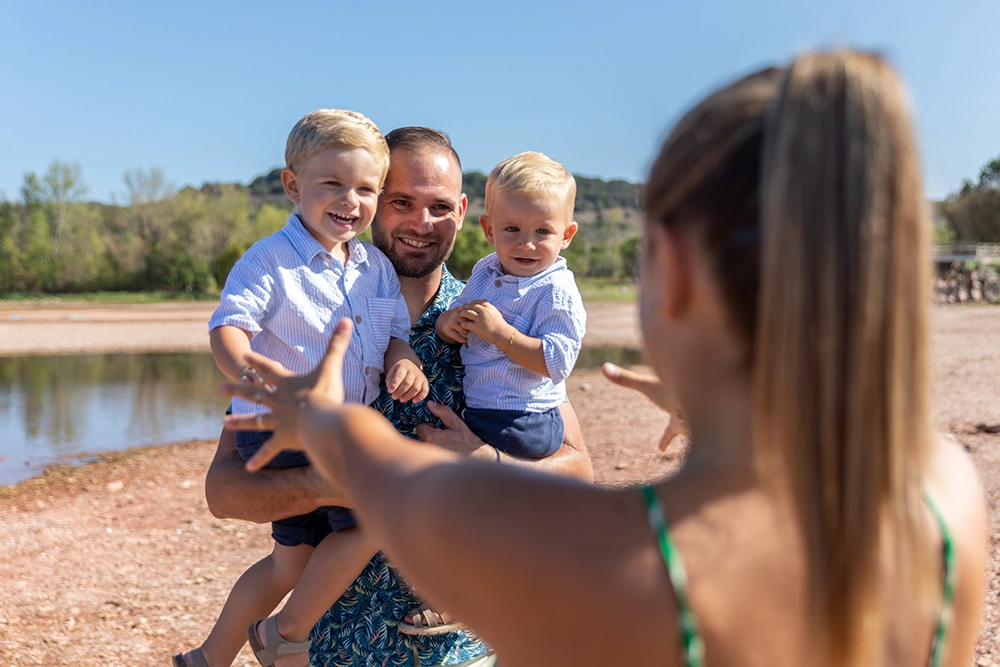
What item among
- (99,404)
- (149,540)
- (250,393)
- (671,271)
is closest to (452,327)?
(250,393)

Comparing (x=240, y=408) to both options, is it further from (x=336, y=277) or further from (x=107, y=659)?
(x=107, y=659)

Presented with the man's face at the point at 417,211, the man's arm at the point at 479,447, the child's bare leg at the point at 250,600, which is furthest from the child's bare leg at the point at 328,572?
the man's face at the point at 417,211

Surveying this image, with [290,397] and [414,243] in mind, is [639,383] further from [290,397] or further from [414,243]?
[414,243]

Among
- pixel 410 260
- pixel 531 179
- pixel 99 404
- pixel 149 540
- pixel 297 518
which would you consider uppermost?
pixel 531 179

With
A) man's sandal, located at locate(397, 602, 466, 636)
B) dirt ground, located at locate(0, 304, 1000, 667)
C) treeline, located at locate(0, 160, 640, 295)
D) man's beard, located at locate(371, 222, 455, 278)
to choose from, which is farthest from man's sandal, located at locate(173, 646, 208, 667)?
treeline, located at locate(0, 160, 640, 295)

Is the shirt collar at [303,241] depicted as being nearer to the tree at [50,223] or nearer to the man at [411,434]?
the man at [411,434]

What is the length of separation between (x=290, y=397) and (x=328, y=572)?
5.21 ft

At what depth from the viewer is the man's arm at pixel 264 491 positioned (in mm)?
2859

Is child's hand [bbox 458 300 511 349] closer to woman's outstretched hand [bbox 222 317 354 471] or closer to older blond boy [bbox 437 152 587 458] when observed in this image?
older blond boy [bbox 437 152 587 458]

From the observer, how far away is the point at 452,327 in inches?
126

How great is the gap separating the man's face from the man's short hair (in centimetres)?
2

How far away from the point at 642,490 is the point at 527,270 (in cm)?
231

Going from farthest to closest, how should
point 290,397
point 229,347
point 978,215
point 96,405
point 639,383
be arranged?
1. point 978,215
2. point 96,405
3. point 229,347
4. point 639,383
5. point 290,397

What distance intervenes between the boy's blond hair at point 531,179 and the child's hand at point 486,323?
1.71 ft
